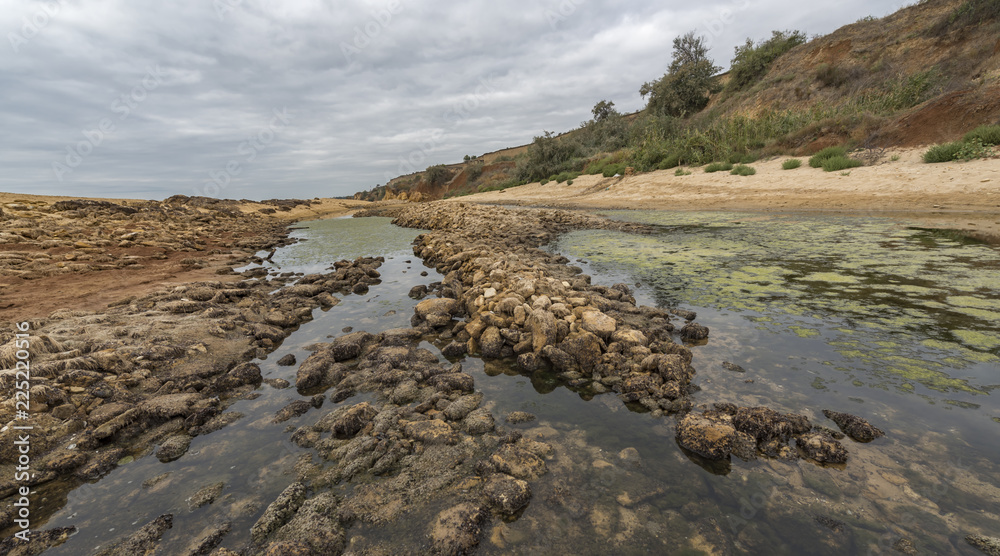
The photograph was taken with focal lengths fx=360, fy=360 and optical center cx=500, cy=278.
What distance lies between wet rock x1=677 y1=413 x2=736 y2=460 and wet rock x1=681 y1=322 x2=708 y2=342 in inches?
79.5

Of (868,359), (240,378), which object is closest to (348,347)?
(240,378)

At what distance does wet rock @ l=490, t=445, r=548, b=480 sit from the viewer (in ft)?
9.77

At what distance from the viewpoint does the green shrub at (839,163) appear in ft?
55.8

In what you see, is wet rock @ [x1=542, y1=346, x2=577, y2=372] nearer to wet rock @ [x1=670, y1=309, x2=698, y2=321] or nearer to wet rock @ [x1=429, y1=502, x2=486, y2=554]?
wet rock @ [x1=429, y1=502, x2=486, y2=554]

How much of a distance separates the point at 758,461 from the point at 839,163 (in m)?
21.1

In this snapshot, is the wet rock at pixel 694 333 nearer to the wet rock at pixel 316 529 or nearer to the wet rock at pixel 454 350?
the wet rock at pixel 454 350

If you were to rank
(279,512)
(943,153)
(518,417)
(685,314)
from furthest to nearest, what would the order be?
(943,153) < (685,314) < (518,417) < (279,512)

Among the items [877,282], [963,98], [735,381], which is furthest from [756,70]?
[735,381]

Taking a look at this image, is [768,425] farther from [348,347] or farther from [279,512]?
[348,347]

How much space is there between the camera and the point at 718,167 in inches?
880

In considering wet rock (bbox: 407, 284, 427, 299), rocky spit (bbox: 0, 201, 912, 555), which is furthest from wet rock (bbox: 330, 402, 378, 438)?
wet rock (bbox: 407, 284, 427, 299)

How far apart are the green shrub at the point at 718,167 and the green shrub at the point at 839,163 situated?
4.88m

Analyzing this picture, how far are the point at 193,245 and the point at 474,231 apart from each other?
1203cm

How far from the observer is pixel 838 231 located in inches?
433
